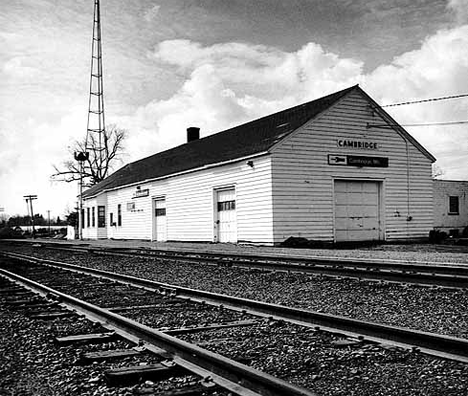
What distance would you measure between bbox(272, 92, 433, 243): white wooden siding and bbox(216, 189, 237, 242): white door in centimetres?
313

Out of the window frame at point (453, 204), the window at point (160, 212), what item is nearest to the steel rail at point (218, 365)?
the window at point (160, 212)

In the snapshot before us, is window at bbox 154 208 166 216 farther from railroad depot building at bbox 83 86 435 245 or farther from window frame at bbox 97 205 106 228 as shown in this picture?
window frame at bbox 97 205 106 228

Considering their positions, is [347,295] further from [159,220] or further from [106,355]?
[159,220]

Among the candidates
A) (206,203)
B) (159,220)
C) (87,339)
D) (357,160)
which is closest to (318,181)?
(357,160)

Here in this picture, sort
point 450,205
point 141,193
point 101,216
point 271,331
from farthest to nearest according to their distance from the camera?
point 101,216
point 141,193
point 450,205
point 271,331

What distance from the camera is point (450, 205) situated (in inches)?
1230

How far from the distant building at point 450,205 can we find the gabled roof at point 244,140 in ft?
33.0

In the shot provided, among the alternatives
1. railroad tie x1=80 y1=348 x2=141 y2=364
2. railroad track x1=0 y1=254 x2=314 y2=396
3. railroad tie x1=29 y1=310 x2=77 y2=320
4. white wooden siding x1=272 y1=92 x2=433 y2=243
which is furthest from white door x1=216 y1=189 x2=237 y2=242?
railroad tie x1=80 y1=348 x2=141 y2=364

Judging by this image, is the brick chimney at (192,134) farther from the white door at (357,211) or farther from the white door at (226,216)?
the white door at (357,211)

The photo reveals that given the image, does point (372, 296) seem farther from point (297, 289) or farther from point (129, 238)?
point (129, 238)

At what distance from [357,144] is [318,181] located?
259 centimetres

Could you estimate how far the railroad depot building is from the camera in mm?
21484

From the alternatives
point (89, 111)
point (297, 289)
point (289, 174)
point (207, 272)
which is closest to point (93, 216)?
point (89, 111)

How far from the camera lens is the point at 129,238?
35.7m
